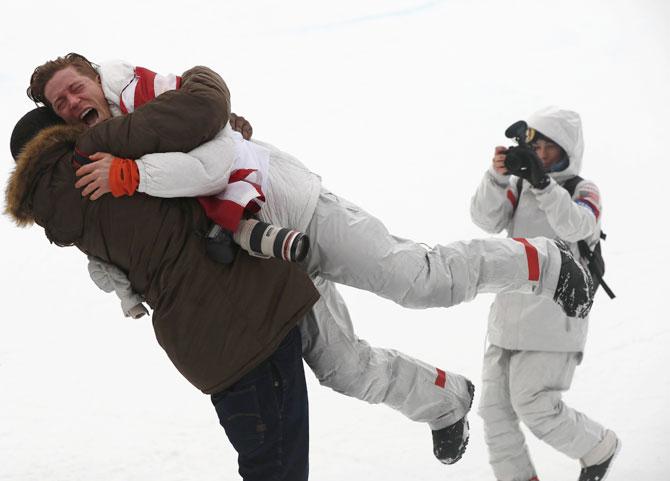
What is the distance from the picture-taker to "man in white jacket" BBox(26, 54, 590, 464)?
1.79 metres

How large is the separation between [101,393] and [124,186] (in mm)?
2096

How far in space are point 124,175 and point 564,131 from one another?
5.40 feet

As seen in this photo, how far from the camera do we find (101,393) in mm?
3570

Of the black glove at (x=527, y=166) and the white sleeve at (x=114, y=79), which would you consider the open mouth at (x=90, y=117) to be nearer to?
the white sleeve at (x=114, y=79)

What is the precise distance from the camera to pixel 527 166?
2557mm

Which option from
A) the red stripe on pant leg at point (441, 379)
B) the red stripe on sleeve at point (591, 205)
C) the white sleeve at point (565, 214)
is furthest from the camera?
the red stripe on sleeve at point (591, 205)

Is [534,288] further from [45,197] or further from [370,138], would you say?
[370,138]

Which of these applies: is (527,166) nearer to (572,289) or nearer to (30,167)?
(572,289)

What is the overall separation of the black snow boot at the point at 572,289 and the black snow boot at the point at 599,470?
82cm

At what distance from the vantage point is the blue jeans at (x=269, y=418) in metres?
1.90

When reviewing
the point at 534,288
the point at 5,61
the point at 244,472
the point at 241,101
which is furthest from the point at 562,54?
the point at 244,472

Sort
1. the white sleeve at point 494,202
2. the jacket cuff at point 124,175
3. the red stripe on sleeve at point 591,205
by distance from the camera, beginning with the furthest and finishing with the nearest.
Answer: the white sleeve at point 494,202 < the red stripe on sleeve at point 591,205 < the jacket cuff at point 124,175

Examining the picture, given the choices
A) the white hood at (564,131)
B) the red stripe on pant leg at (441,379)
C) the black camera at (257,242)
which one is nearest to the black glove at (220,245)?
the black camera at (257,242)

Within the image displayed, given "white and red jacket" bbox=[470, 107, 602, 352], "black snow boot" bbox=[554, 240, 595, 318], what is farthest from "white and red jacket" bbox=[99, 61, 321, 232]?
"white and red jacket" bbox=[470, 107, 602, 352]
